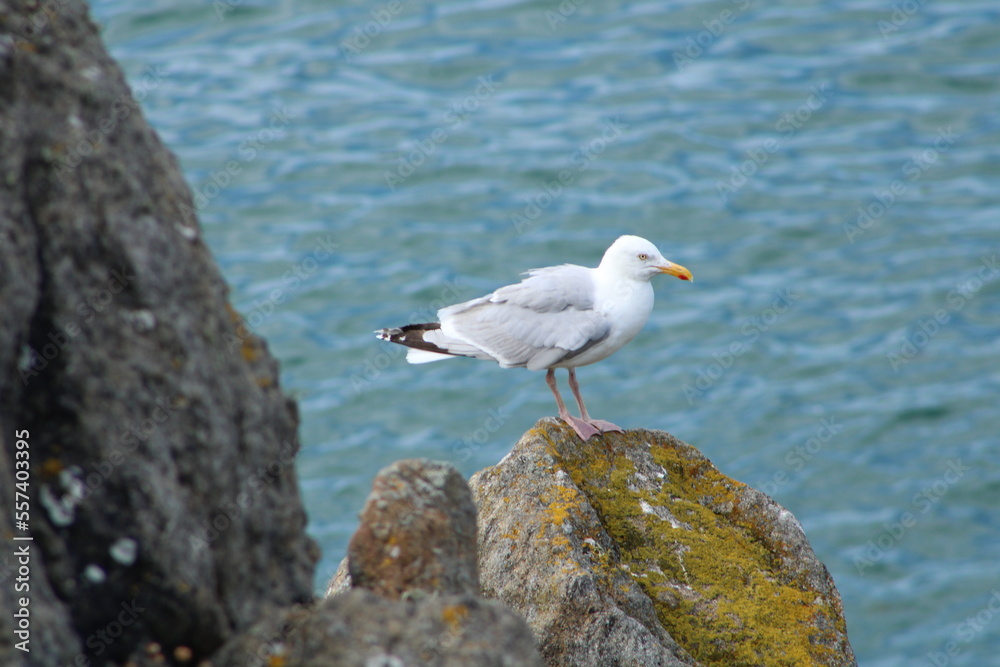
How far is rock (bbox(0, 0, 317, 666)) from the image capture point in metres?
3.47

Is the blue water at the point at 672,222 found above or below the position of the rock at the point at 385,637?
below

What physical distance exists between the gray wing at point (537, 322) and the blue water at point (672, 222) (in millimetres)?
7332

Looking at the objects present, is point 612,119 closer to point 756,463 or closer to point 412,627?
point 756,463

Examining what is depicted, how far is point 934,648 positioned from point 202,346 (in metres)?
11.9

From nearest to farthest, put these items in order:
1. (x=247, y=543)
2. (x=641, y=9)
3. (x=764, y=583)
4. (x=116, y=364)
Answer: (x=116, y=364) < (x=247, y=543) < (x=764, y=583) < (x=641, y=9)

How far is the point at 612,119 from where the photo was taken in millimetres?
22391

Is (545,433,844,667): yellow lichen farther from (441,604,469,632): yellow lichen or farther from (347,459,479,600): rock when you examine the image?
(441,604,469,632): yellow lichen

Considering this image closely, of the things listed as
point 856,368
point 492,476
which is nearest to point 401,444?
point 856,368

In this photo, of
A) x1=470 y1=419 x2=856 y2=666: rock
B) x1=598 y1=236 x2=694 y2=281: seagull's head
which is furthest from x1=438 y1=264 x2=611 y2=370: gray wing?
x1=470 y1=419 x2=856 y2=666: rock

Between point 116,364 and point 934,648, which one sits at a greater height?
point 116,364

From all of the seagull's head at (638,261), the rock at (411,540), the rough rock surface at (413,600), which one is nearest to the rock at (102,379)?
the rough rock surface at (413,600)

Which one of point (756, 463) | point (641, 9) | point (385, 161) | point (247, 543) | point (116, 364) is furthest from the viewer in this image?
point (641, 9)

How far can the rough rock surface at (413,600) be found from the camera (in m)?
3.69

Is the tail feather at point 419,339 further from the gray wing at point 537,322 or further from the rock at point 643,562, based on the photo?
the rock at point 643,562
